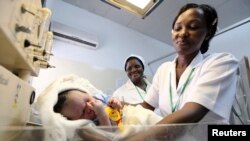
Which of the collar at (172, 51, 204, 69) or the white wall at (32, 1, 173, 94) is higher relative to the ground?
the white wall at (32, 1, 173, 94)

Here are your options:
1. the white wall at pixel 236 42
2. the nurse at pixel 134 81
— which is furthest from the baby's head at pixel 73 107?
the white wall at pixel 236 42

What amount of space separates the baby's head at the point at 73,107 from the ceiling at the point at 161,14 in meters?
1.70

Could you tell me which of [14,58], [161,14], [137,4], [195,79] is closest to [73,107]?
[14,58]

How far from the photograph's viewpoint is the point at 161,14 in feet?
7.56

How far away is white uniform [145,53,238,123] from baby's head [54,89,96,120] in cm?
32

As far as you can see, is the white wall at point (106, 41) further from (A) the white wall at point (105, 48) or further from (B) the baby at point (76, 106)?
(B) the baby at point (76, 106)

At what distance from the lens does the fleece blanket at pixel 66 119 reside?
1.59 ft

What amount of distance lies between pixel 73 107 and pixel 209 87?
46 cm

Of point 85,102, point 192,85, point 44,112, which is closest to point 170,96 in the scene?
point 192,85

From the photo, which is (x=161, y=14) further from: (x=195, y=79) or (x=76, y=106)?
(x=76, y=106)

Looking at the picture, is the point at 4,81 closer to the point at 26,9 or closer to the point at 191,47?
the point at 26,9

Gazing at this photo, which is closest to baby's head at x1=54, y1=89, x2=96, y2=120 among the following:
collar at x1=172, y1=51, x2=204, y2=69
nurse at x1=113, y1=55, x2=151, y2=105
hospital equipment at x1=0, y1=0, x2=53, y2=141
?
hospital equipment at x1=0, y1=0, x2=53, y2=141

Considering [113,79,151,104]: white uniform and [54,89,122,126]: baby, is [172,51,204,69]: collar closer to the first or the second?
[54,89,122,126]: baby

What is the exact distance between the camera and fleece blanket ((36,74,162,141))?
0.48 metres
